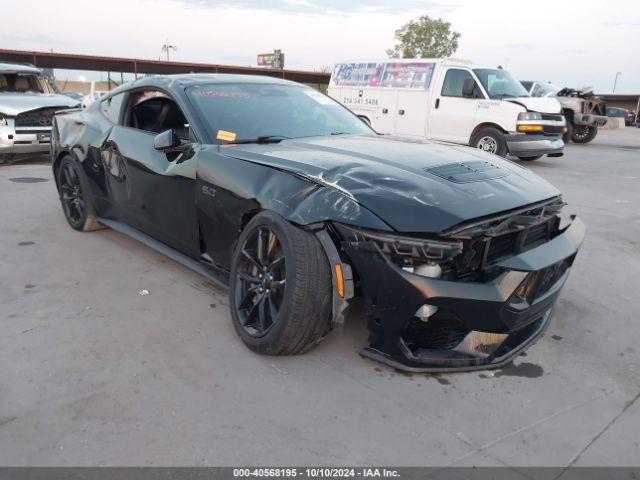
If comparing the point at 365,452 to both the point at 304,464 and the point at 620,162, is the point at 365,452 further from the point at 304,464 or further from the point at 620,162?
the point at 620,162

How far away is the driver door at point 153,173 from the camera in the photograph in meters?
3.53

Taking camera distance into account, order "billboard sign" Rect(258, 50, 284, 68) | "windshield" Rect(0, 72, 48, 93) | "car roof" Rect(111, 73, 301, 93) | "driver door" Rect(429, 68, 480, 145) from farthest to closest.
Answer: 1. "billboard sign" Rect(258, 50, 284, 68)
2. "driver door" Rect(429, 68, 480, 145)
3. "windshield" Rect(0, 72, 48, 93)
4. "car roof" Rect(111, 73, 301, 93)

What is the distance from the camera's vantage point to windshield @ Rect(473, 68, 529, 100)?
35.9 feet

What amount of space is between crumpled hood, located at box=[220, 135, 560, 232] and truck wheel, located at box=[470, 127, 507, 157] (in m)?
7.57

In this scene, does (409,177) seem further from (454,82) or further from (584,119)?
(584,119)

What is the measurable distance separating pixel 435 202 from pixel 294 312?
856mm

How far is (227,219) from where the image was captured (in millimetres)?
3186

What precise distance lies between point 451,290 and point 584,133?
55.6ft

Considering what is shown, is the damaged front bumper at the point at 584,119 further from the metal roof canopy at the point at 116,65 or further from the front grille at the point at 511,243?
the front grille at the point at 511,243

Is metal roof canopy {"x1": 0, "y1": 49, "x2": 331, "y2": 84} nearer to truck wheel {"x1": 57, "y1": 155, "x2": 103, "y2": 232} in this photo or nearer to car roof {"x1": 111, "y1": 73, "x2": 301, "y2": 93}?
truck wheel {"x1": 57, "y1": 155, "x2": 103, "y2": 232}

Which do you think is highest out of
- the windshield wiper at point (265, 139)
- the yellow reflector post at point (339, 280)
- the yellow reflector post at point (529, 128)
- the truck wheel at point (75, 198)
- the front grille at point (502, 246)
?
the windshield wiper at point (265, 139)

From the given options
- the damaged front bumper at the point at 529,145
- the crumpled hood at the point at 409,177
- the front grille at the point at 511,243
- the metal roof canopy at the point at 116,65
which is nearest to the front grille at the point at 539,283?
the front grille at the point at 511,243

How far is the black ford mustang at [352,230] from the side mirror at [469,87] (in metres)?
8.00

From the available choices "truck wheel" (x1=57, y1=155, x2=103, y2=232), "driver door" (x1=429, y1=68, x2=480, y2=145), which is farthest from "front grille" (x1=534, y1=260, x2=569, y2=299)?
"driver door" (x1=429, y1=68, x2=480, y2=145)
